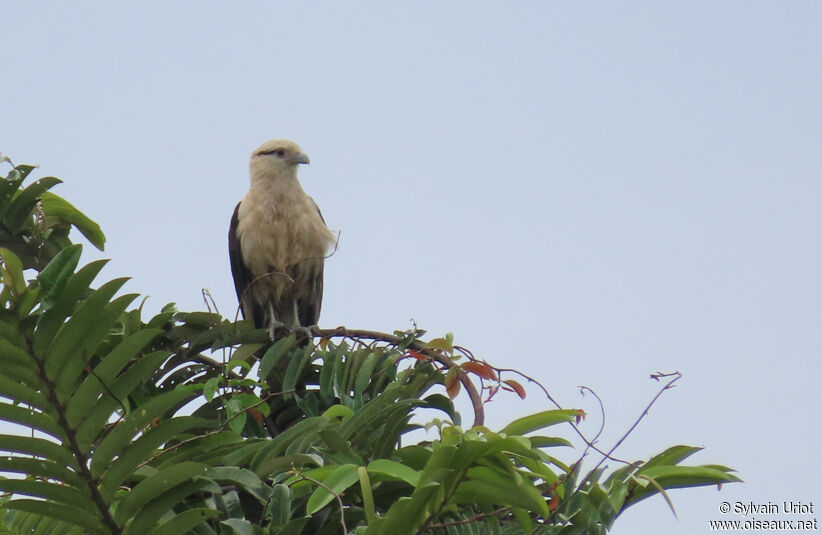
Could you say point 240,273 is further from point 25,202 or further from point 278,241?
point 25,202

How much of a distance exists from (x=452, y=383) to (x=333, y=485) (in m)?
1.23

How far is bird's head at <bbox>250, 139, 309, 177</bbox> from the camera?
22.8 feet

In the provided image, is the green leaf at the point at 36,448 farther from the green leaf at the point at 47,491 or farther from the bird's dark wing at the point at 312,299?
the bird's dark wing at the point at 312,299

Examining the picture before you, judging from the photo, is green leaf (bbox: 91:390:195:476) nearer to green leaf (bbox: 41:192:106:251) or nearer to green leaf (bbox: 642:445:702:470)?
green leaf (bbox: 642:445:702:470)

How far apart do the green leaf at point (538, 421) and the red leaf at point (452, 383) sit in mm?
828

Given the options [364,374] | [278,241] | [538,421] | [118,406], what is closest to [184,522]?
[118,406]

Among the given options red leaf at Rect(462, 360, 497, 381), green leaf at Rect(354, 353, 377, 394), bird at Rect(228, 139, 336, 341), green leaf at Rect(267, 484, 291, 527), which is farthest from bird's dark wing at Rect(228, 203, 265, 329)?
green leaf at Rect(267, 484, 291, 527)

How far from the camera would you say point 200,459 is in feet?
9.65

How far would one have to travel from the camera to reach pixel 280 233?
659 centimetres

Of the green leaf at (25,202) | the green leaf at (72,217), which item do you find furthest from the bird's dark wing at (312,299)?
the green leaf at (25,202)

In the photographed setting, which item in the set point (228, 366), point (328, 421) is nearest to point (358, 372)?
point (228, 366)

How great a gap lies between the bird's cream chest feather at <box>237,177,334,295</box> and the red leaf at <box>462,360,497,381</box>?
113 inches

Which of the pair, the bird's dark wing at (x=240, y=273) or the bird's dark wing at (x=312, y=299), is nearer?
the bird's dark wing at (x=240, y=273)

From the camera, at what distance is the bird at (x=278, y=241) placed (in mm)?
6605
